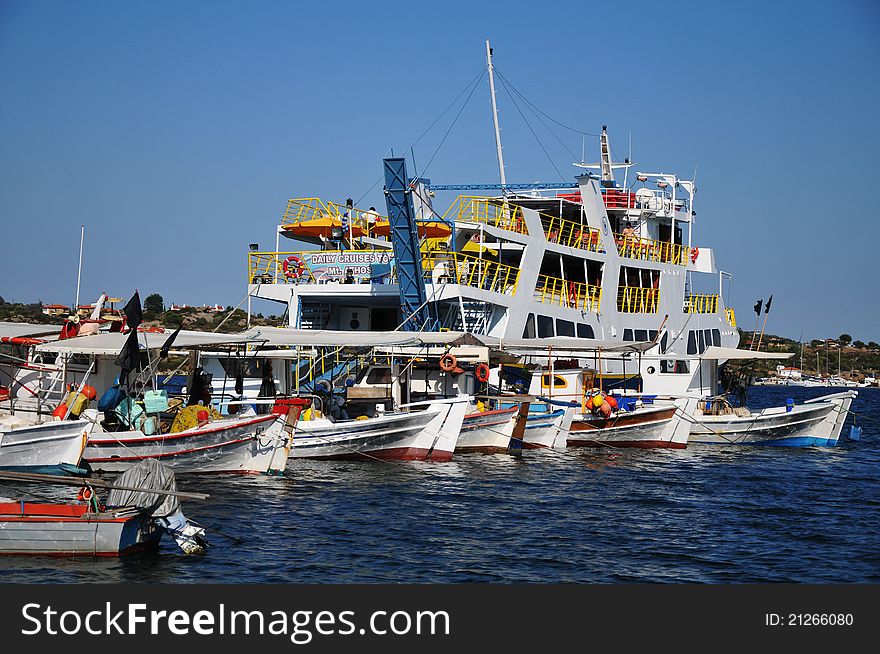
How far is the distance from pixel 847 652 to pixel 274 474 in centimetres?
1476

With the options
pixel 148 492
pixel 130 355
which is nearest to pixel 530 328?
pixel 130 355

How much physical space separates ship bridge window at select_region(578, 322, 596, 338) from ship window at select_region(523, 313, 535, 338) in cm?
227

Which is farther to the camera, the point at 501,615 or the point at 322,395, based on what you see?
the point at 322,395

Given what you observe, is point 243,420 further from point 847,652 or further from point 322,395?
point 847,652

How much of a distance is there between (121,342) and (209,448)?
4741 millimetres

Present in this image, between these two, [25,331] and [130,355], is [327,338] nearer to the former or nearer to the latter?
[130,355]

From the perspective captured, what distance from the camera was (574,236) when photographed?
39312mm

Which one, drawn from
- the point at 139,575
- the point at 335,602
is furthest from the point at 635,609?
the point at 139,575

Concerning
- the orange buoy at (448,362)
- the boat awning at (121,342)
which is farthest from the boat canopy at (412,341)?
the boat awning at (121,342)

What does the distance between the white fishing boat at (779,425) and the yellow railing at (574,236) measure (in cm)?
765

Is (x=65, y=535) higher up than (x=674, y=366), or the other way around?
(x=674, y=366)

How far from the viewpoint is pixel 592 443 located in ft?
103

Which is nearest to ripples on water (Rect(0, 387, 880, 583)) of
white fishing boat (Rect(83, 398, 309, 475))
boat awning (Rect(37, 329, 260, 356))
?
white fishing boat (Rect(83, 398, 309, 475))

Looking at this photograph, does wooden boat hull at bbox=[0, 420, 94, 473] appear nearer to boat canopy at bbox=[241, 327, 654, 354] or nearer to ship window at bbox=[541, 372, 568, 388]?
boat canopy at bbox=[241, 327, 654, 354]
